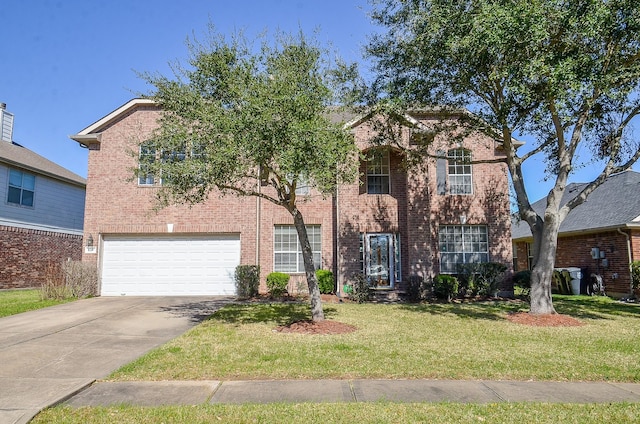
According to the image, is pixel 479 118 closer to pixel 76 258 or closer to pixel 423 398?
pixel 423 398

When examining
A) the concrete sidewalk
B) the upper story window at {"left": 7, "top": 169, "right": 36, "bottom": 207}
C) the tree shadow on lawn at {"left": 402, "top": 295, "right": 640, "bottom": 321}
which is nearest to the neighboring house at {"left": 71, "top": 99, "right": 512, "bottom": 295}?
the tree shadow on lawn at {"left": 402, "top": 295, "right": 640, "bottom": 321}

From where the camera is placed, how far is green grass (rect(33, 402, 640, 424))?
14.3 feet

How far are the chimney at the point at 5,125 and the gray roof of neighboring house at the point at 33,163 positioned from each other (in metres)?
0.40

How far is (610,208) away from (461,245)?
695 centimetres

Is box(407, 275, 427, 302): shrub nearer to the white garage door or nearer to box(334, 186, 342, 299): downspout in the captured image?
box(334, 186, 342, 299): downspout

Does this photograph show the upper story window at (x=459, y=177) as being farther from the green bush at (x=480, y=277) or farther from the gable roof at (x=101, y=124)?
the gable roof at (x=101, y=124)

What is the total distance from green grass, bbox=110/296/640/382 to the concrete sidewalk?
0.27 meters

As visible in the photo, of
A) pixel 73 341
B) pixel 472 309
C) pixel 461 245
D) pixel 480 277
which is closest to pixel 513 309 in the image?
pixel 472 309

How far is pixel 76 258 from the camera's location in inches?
894

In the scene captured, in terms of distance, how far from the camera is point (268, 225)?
16.2 m

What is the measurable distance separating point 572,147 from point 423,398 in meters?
8.79

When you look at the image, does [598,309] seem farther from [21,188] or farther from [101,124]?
[21,188]

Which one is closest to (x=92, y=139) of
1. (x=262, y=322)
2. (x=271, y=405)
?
(x=262, y=322)

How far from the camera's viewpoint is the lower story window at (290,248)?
16094 millimetres
